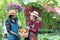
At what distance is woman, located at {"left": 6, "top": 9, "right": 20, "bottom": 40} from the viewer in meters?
2.06

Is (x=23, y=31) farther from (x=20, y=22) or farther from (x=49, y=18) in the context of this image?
(x=49, y=18)

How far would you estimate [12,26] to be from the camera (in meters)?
2.06

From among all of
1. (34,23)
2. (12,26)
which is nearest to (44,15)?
(34,23)

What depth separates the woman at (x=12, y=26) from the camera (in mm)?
2057

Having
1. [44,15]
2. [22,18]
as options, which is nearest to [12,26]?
[22,18]

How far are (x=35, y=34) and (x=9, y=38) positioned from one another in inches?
6.8

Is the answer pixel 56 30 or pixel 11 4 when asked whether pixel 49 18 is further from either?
pixel 11 4

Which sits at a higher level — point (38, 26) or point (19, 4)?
point (19, 4)

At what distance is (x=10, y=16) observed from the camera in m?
2.06

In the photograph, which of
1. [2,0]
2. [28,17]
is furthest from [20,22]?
[2,0]

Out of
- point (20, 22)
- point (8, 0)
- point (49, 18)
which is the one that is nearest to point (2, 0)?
point (8, 0)

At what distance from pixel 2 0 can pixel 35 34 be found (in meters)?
0.31

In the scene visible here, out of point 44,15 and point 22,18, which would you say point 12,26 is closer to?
point 22,18

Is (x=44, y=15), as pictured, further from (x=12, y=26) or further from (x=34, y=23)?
(x=12, y=26)
